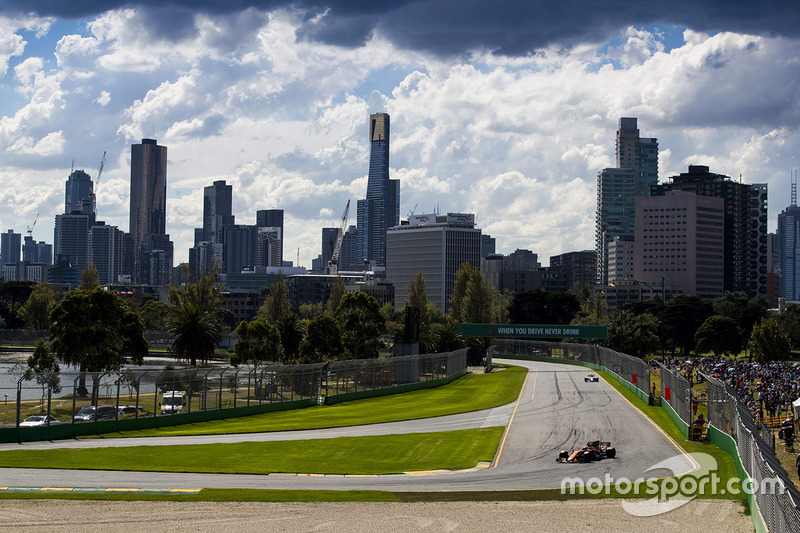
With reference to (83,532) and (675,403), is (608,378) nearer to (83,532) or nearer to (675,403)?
(675,403)

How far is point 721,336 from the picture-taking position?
479 ft

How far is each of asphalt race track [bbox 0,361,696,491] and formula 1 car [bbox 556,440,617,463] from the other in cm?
45

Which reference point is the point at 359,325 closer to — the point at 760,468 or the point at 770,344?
the point at 770,344

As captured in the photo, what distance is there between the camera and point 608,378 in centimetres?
9050

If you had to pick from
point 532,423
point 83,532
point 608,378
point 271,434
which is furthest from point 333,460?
point 608,378

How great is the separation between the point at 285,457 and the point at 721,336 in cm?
12821

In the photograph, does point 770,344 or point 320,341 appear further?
point 770,344

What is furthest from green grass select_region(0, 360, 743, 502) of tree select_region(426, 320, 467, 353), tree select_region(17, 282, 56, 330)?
tree select_region(17, 282, 56, 330)

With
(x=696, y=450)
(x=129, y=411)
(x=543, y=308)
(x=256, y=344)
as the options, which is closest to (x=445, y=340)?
(x=256, y=344)

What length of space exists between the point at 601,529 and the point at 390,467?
1266 cm

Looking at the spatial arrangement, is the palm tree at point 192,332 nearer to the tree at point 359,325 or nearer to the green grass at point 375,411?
the tree at point 359,325

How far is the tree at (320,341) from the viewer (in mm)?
89688

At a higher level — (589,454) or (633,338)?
(633,338)

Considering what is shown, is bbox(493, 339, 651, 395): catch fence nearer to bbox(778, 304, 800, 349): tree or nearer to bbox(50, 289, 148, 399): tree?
bbox(50, 289, 148, 399): tree
